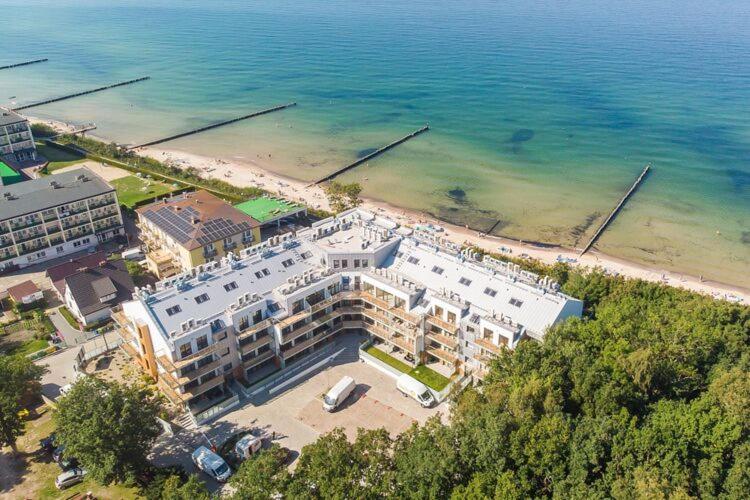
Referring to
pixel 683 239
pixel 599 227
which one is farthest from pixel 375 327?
pixel 683 239

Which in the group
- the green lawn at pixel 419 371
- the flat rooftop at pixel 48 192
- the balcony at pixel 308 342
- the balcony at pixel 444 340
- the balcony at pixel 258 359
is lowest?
the green lawn at pixel 419 371

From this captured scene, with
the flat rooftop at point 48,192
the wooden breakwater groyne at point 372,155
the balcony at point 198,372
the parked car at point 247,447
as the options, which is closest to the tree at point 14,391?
the balcony at point 198,372

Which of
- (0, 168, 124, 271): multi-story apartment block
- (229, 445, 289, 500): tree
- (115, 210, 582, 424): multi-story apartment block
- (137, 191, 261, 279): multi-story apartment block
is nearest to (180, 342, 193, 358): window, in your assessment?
(115, 210, 582, 424): multi-story apartment block

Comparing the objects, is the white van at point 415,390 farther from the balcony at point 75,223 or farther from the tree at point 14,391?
the balcony at point 75,223

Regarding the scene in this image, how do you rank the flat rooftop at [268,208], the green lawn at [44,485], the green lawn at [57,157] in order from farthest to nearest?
the green lawn at [57,157], the flat rooftop at [268,208], the green lawn at [44,485]

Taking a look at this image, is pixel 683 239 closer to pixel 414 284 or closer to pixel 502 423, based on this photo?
pixel 414 284

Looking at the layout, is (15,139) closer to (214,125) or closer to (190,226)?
(214,125)

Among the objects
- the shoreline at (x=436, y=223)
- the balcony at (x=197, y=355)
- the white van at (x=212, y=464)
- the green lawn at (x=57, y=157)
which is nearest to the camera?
the white van at (x=212, y=464)
